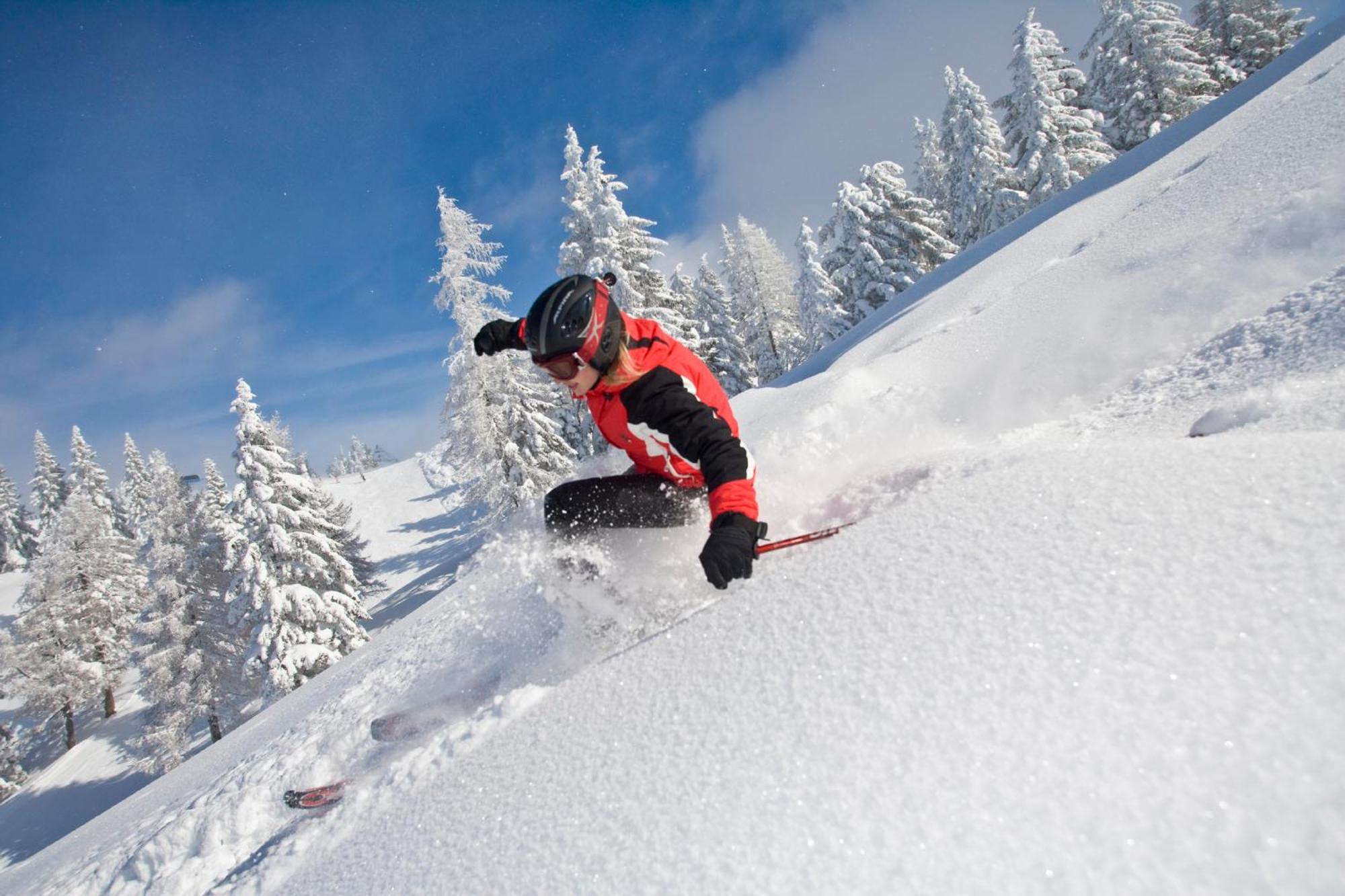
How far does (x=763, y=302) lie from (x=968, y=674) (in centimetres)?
3794

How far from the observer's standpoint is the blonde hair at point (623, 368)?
3.01m

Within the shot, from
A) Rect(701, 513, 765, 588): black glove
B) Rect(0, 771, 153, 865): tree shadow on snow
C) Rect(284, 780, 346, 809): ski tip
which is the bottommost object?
Rect(0, 771, 153, 865): tree shadow on snow

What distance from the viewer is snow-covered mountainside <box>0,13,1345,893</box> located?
1136 millimetres

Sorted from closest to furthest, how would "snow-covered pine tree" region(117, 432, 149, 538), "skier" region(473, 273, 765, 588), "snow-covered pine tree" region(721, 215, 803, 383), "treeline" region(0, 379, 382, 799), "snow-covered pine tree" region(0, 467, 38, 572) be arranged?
"skier" region(473, 273, 765, 588) → "treeline" region(0, 379, 382, 799) → "snow-covered pine tree" region(721, 215, 803, 383) → "snow-covered pine tree" region(117, 432, 149, 538) → "snow-covered pine tree" region(0, 467, 38, 572)

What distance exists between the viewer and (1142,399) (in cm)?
333

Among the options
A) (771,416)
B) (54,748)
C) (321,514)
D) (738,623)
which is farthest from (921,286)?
(54,748)

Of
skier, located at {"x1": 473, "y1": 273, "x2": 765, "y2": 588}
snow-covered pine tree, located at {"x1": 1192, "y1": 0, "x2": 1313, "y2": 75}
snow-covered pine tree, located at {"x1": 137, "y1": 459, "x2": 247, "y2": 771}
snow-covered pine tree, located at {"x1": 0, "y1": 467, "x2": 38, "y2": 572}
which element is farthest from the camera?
snow-covered pine tree, located at {"x1": 0, "y1": 467, "x2": 38, "y2": 572}

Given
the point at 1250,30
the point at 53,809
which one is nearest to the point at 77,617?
the point at 53,809

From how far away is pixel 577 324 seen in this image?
2.88m

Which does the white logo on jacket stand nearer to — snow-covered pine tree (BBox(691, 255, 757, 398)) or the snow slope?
the snow slope

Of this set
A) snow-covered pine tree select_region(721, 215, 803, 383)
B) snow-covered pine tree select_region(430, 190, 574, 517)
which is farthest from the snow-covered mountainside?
snow-covered pine tree select_region(721, 215, 803, 383)

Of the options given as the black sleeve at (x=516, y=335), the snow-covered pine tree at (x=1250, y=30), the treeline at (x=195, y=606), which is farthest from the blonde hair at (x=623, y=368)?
the snow-covered pine tree at (x=1250, y=30)

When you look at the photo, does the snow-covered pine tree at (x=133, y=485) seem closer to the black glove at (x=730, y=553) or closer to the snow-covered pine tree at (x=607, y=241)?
the snow-covered pine tree at (x=607, y=241)

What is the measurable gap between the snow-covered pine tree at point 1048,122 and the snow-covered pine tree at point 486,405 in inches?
965
